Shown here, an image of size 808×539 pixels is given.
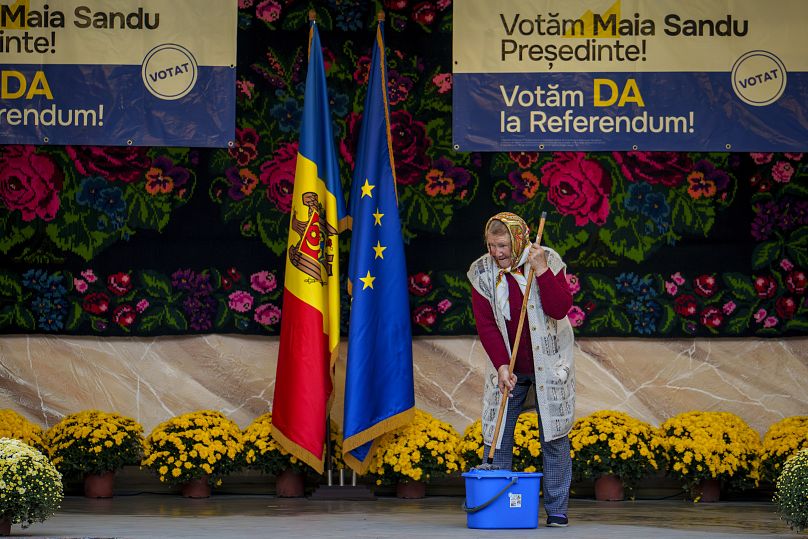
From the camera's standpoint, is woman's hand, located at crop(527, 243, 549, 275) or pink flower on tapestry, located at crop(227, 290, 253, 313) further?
pink flower on tapestry, located at crop(227, 290, 253, 313)

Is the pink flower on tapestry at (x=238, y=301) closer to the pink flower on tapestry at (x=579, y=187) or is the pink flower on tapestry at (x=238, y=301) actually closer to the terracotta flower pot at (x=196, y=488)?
the terracotta flower pot at (x=196, y=488)

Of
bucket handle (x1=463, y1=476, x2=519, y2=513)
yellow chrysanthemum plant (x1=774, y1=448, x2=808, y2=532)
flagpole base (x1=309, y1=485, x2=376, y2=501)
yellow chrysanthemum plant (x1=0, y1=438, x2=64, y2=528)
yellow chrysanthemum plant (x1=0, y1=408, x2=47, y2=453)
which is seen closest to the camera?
yellow chrysanthemum plant (x1=0, y1=438, x2=64, y2=528)

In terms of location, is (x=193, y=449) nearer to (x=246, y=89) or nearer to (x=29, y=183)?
(x=29, y=183)

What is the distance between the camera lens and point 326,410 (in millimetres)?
8078

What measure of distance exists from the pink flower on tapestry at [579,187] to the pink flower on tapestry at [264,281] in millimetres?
1905

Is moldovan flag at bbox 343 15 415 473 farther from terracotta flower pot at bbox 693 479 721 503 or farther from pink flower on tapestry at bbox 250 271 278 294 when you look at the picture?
terracotta flower pot at bbox 693 479 721 503

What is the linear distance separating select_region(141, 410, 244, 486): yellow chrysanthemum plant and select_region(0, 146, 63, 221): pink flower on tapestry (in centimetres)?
168

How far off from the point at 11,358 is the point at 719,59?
16.4 feet

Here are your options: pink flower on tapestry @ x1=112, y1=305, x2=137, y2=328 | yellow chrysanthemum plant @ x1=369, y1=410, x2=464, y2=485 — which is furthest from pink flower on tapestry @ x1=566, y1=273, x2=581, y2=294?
pink flower on tapestry @ x1=112, y1=305, x2=137, y2=328

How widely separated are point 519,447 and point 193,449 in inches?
78.8

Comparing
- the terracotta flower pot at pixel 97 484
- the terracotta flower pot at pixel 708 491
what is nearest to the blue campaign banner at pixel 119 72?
the terracotta flower pot at pixel 97 484

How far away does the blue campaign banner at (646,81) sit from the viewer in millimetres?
8352

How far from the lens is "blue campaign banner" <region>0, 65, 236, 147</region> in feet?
Result: 27.5

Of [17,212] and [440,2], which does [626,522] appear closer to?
[440,2]
